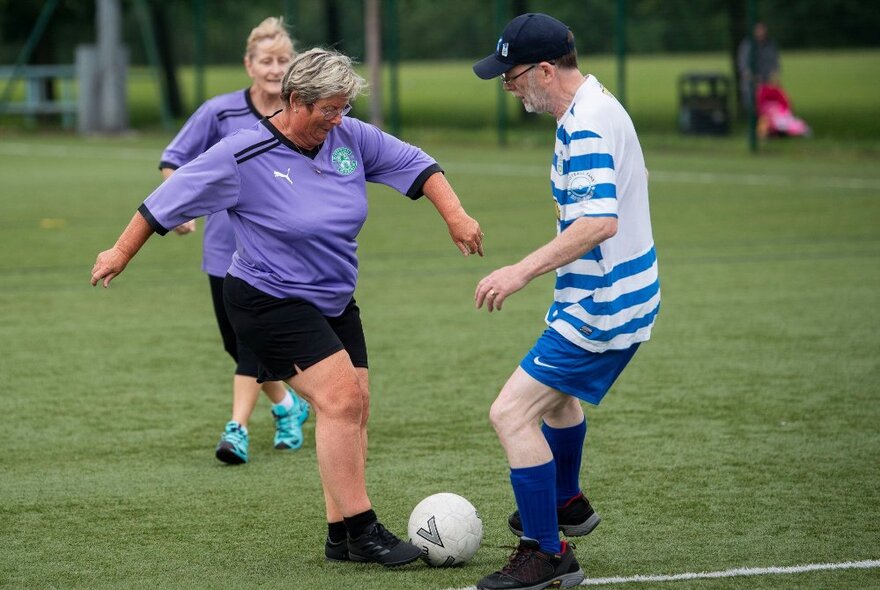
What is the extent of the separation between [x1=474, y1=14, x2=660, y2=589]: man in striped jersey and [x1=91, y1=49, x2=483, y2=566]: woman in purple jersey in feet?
1.77

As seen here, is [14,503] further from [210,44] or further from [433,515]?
[210,44]

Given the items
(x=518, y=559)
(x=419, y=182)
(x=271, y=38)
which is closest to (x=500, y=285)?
(x=419, y=182)

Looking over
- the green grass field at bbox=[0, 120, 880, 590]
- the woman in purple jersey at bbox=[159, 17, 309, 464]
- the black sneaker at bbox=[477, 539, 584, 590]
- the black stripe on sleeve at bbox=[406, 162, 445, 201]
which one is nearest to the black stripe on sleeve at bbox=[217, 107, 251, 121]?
the woman in purple jersey at bbox=[159, 17, 309, 464]

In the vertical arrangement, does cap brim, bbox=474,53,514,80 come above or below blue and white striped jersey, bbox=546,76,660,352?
above

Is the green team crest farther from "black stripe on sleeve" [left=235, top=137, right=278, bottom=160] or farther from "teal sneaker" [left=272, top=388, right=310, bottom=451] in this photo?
"teal sneaker" [left=272, top=388, right=310, bottom=451]

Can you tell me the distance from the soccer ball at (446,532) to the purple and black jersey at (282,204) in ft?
2.79

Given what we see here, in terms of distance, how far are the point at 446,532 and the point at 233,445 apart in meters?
1.81

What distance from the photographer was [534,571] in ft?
15.3

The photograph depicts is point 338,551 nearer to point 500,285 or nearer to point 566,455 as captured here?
point 566,455

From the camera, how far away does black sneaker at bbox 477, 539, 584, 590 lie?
4.64 metres

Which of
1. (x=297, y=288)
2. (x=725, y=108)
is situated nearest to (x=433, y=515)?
(x=297, y=288)

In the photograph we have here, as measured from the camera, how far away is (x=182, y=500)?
5.90m

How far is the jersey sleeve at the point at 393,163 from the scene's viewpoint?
5113 millimetres

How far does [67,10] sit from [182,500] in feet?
106
